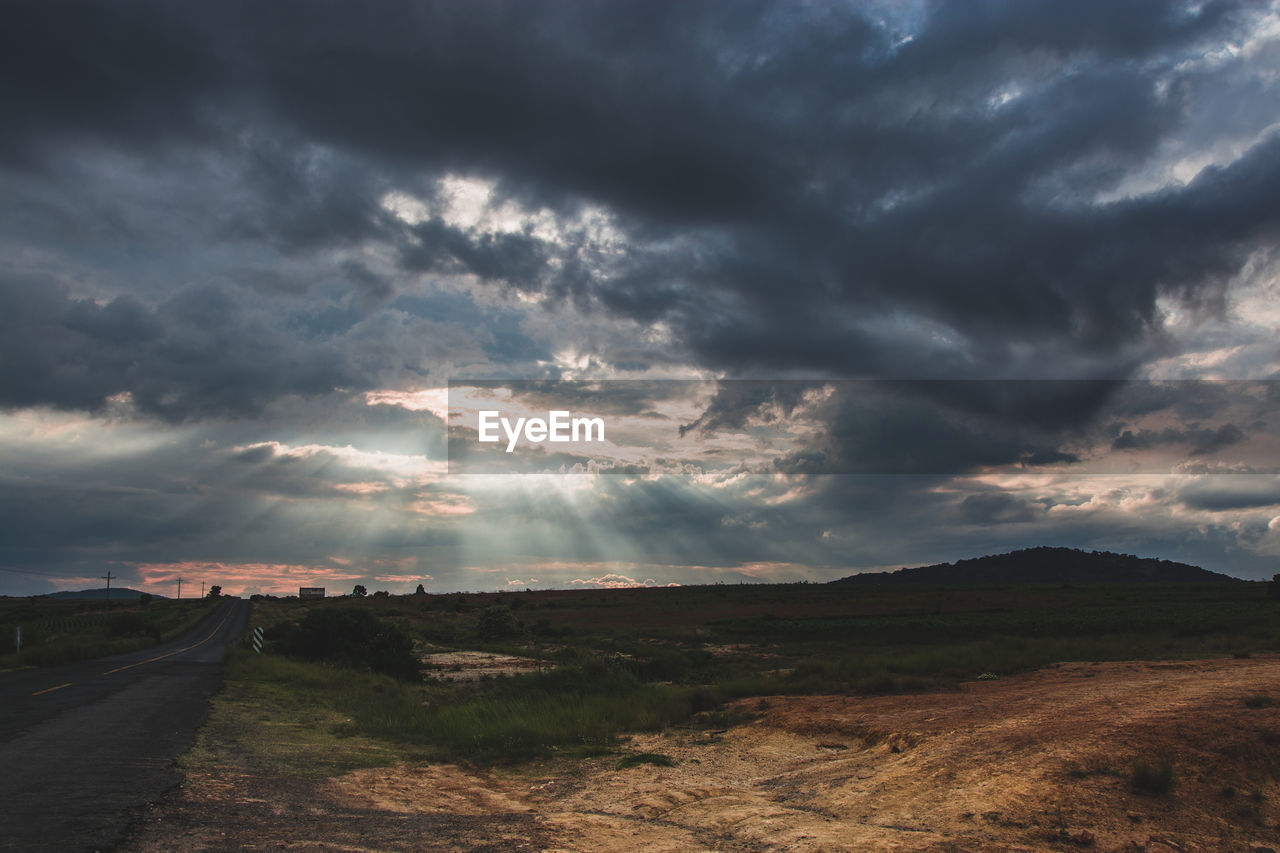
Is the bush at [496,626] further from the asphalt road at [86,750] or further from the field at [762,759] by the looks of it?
the asphalt road at [86,750]

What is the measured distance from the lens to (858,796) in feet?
35.3

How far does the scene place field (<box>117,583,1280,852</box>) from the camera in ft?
28.8

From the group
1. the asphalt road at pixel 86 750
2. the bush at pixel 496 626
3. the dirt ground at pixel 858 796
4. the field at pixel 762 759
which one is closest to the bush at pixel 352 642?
the field at pixel 762 759

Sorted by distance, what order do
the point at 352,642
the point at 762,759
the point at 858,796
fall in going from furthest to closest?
the point at 352,642 → the point at 762,759 → the point at 858,796

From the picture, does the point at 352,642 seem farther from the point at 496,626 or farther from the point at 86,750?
the point at 86,750

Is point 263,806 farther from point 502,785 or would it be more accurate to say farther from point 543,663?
point 543,663

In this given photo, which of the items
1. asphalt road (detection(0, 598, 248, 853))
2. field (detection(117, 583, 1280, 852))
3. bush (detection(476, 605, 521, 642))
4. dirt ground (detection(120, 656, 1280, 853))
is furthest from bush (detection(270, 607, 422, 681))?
dirt ground (detection(120, 656, 1280, 853))

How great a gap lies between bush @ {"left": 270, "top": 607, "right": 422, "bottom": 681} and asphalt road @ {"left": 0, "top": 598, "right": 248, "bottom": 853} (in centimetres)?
861

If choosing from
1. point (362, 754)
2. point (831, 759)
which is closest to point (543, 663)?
point (362, 754)

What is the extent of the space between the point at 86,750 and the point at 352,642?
2559cm

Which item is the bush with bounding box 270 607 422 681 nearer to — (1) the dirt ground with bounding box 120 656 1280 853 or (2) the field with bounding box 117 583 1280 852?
(2) the field with bounding box 117 583 1280 852

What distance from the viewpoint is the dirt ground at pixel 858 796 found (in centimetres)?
846

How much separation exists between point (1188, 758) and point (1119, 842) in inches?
112

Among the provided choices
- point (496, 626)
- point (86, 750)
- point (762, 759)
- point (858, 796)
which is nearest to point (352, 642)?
point (496, 626)
